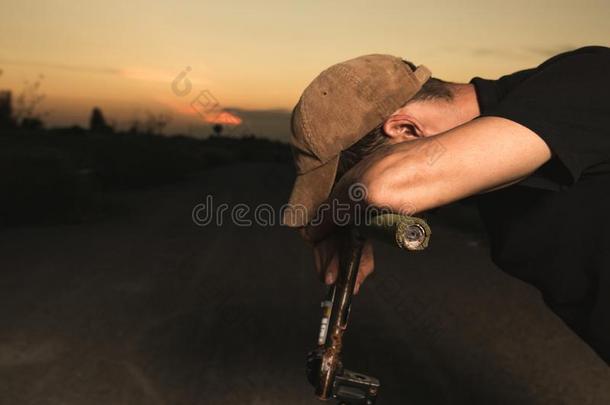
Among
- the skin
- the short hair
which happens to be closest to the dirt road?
the short hair

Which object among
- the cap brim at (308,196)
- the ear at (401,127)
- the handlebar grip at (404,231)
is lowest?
the cap brim at (308,196)

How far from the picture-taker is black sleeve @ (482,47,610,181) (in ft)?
5.52

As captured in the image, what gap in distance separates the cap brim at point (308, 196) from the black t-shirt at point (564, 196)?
51cm

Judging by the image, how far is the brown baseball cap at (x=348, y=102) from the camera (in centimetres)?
208

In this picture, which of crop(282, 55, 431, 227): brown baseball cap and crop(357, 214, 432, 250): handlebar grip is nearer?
crop(357, 214, 432, 250): handlebar grip

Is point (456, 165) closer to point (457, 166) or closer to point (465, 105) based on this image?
point (457, 166)

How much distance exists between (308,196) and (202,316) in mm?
3286

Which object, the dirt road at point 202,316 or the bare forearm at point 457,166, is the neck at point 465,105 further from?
the dirt road at point 202,316

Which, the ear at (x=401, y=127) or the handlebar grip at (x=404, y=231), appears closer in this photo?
the handlebar grip at (x=404, y=231)

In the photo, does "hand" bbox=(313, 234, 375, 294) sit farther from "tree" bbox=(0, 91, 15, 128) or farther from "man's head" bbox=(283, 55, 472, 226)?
"tree" bbox=(0, 91, 15, 128)

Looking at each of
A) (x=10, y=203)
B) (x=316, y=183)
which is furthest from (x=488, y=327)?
(x=10, y=203)

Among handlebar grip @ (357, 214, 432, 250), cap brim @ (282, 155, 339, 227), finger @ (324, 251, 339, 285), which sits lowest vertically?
finger @ (324, 251, 339, 285)

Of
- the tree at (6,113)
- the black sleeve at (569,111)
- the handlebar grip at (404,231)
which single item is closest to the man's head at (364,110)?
the black sleeve at (569,111)

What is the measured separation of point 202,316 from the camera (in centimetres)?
→ 535
